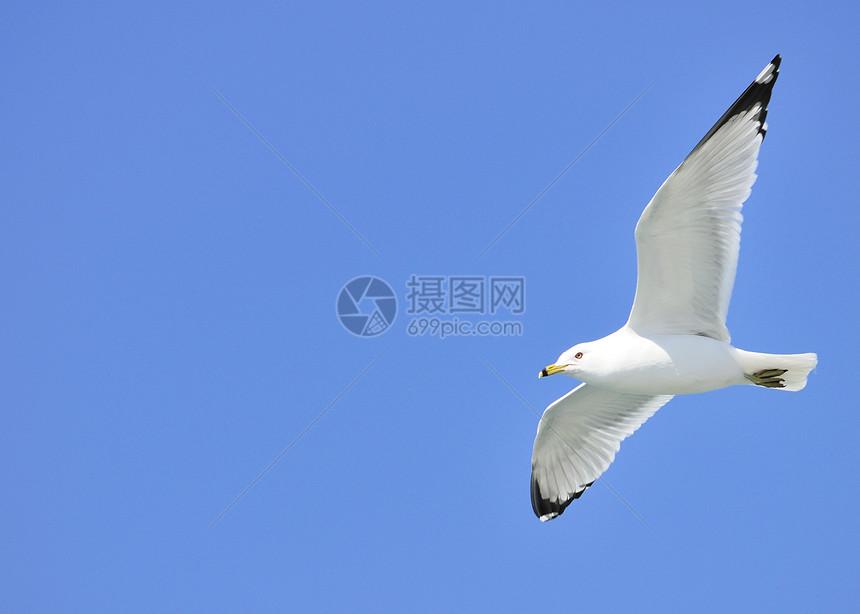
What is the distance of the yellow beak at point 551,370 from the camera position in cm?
749

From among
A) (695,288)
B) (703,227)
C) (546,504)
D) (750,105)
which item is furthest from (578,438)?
(750,105)

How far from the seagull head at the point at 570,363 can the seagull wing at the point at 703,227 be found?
0.57 m

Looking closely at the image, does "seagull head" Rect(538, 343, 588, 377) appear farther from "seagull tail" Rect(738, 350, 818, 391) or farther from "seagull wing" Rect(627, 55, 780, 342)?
"seagull tail" Rect(738, 350, 818, 391)

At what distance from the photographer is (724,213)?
7.08 meters

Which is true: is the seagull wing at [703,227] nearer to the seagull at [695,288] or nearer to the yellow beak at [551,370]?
the seagull at [695,288]

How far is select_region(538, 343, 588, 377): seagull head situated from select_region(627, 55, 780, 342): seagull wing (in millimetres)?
568

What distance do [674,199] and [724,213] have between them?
44cm

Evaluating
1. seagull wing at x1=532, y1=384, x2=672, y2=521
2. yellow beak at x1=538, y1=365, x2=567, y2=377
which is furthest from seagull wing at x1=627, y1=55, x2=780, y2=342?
seagull wing at x1=532, y1=384, x2=672, y2=521

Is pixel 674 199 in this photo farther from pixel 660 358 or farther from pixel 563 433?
pixel 563 433

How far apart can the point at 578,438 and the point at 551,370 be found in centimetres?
180

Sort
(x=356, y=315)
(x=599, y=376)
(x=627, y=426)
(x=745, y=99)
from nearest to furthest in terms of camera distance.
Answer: (x=745, y=99), (x=599, y=376), (x=627, y=426), (x=356, y=315)

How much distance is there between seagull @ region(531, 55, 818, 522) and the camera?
695 centimetres

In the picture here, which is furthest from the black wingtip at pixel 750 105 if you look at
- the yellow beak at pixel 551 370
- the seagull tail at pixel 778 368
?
the yellow beak at pixel 551 370

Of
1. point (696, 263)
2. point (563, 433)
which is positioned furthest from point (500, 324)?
point (696, 263)
